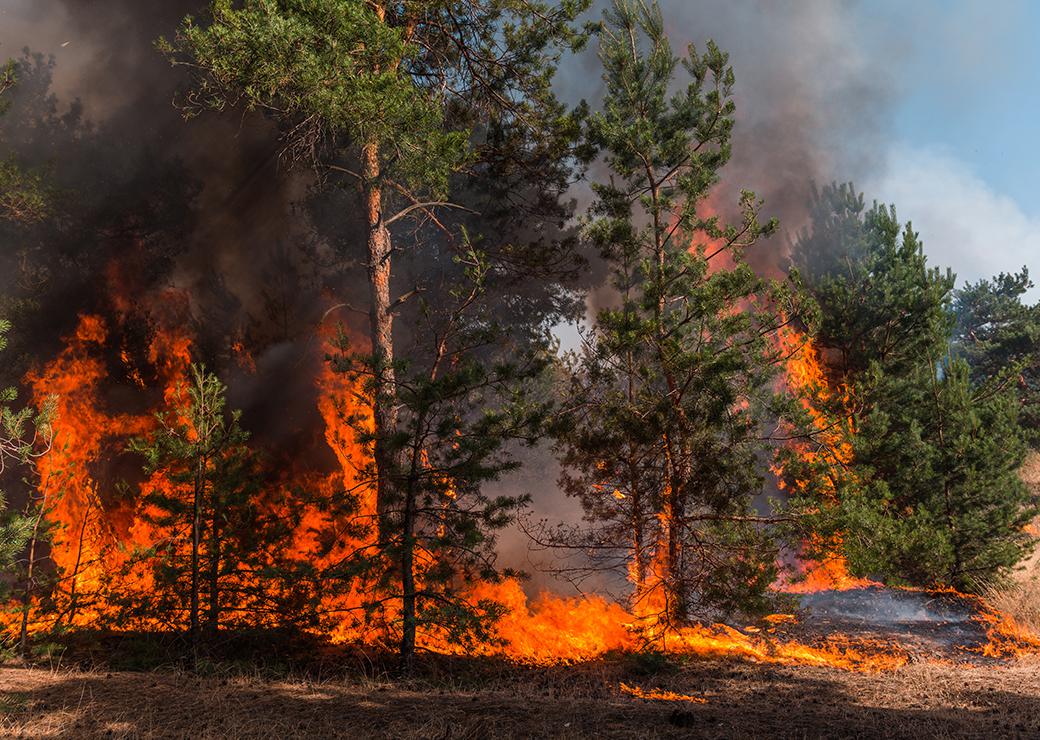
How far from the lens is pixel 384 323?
12.0 meters

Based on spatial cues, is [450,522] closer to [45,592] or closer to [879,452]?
[45,592]

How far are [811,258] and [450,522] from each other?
1560 cm

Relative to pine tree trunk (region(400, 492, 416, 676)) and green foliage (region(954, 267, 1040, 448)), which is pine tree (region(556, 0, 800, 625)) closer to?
pine tree trunk (region(400, 492, 416, 676))

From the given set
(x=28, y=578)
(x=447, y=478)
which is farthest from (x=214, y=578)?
(x=447, y=478)

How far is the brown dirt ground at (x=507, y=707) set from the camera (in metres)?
6.04

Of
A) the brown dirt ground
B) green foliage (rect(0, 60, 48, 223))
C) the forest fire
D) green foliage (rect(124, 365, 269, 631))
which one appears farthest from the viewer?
green foliage (rect(0, 60, 48, 223))

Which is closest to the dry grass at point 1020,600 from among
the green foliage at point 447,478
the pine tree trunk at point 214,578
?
the green foliage at point 447,478

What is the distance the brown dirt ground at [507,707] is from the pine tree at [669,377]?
1692mm

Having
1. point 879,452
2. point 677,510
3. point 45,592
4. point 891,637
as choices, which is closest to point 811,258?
point 879,452

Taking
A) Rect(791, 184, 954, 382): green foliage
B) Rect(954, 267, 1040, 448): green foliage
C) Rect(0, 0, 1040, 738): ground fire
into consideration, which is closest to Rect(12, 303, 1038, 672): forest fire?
Rect(0, 0, 1040, 738): ground fire

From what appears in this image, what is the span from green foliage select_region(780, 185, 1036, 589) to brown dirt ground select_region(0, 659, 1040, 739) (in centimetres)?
334

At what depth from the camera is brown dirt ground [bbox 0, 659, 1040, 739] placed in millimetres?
6035

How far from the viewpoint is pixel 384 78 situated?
922 cm

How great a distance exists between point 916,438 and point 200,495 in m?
13.4
